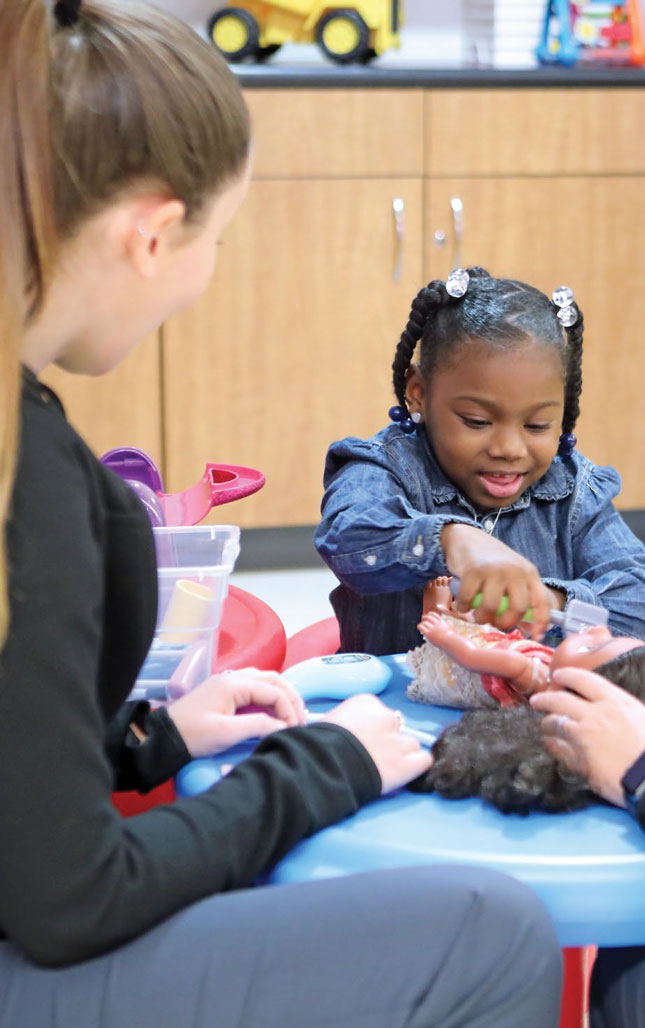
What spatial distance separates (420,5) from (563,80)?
0.57 metres

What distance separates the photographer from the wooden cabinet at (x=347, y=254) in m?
2.46

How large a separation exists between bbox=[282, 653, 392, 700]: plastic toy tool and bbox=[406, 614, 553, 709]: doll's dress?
Result: 4 cm

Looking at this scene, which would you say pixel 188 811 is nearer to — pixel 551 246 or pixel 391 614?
pixel 391 614

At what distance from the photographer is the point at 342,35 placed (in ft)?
8.38

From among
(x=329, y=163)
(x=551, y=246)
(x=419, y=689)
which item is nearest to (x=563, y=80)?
(x=551, y=246)

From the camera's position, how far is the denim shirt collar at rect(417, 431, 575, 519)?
1321 mm

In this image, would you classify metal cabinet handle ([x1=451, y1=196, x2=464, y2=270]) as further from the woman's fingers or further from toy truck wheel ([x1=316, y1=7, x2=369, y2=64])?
the woman's fingers

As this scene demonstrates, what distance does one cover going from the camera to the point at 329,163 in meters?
2.46

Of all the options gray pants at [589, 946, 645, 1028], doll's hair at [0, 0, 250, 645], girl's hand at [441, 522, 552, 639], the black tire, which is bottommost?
gray pants at [589, 946, 645, 1028]

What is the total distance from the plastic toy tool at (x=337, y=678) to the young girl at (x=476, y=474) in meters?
0.11

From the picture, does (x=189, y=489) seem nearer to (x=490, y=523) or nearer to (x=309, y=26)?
(x=490, y=523)

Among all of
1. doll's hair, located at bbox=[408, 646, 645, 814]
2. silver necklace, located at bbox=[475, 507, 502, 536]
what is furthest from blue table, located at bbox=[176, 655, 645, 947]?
silver necklace, located at bbox=[475, 507, 502, 536]

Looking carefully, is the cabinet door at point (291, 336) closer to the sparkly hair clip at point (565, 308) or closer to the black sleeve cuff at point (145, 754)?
the sparkly hair clip at point (565, 308)

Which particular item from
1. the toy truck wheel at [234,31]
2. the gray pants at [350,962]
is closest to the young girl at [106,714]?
the gray pants at [350,962]
